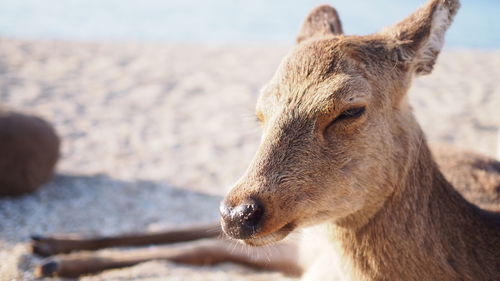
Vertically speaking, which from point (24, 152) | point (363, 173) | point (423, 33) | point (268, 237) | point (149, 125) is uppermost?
point (423, 33)

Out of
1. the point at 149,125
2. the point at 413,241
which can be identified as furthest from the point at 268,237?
the point at 149,125

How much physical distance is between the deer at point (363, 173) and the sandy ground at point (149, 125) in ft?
2.80

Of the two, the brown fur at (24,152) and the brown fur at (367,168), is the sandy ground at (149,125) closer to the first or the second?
the brown fur at (24,152)

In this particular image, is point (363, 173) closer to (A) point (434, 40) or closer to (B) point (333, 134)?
(B) point (333, 134)

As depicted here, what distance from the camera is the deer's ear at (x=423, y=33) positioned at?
273 centimetres

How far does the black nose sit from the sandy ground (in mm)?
1183

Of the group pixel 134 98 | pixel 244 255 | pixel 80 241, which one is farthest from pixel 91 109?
pixel 244 255

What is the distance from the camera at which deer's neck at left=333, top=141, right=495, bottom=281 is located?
2535mm

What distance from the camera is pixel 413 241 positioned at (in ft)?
8.36

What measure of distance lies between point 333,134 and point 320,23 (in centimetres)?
128

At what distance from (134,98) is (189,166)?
313cm

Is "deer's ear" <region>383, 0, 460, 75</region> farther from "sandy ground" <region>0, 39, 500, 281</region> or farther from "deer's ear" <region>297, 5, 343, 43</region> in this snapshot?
"sandy ground" <region>0, 39, 500, 281</region>

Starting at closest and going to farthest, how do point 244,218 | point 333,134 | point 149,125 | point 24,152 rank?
point 244,218 < point 333,134 < point 24,152 < point 149,125

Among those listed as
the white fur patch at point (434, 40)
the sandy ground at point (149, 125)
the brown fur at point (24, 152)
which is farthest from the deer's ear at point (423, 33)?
the brown fur at point (24, 152)
